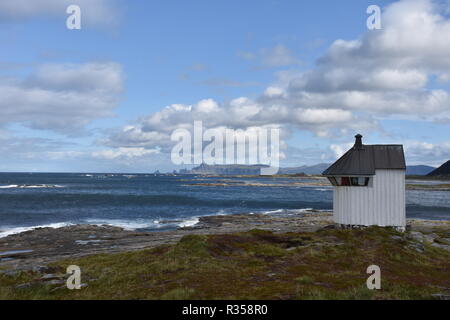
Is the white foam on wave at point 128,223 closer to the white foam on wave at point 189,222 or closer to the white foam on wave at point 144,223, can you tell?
the white foam on wave at point 144,223

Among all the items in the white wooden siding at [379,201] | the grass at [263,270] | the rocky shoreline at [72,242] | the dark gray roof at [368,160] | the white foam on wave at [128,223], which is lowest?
the white foam on wave at [128,223]

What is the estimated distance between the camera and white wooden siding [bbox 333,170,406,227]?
90.8 feet

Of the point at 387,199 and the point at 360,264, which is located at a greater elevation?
the point at 387,199

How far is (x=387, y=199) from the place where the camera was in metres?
27.7

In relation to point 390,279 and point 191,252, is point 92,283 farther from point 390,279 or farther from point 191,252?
point 390,279

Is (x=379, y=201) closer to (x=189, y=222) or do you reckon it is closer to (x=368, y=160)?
(x=368, y=160)

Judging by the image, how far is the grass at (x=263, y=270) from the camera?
13625 mm

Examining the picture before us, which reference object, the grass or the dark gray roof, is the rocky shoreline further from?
the grass

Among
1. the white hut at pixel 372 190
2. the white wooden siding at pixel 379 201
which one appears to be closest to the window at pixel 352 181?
the white hut at pixel 372 190

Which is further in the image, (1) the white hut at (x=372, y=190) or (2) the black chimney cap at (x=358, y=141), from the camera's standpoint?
(2) the black chimney cap at (x=358, y=141)

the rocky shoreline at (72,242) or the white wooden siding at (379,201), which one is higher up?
the white wooden siding at (379,201)
